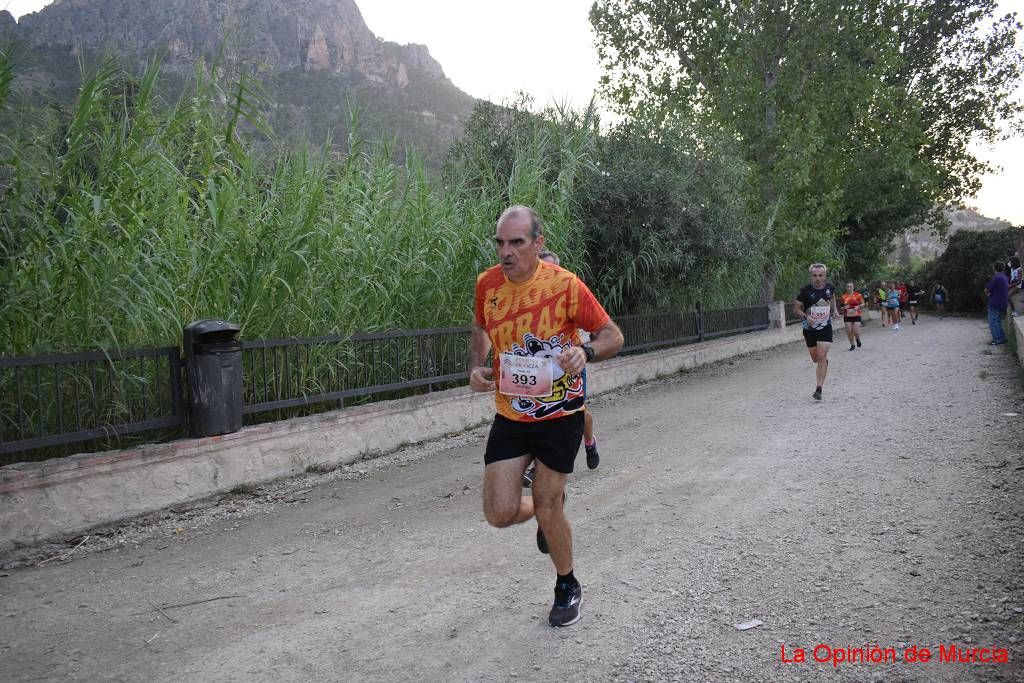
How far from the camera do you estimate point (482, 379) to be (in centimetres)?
360

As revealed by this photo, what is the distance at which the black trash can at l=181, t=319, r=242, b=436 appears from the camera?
583 cm

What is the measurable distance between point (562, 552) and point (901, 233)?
37.1 meters

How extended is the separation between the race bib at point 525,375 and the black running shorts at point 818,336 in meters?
8.33

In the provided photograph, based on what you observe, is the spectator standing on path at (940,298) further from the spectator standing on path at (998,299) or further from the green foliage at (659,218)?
the green foliage at (659,218)

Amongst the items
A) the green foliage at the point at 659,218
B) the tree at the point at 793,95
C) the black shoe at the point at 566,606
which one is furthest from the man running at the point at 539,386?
the tree at the point at 793,95

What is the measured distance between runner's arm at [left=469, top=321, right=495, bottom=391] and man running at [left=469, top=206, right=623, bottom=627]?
18 millimetres

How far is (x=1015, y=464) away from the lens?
6016 mm

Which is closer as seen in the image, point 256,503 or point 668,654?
point 668,654

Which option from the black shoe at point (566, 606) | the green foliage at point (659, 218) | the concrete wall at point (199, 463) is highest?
the green foliage at point (659, 218)

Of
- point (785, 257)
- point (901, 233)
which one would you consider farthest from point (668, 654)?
point (901, 233)

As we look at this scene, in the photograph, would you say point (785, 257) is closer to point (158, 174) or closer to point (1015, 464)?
point (1015, 464)

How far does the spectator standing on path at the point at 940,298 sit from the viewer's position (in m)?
34.9

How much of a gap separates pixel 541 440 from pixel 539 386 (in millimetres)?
261

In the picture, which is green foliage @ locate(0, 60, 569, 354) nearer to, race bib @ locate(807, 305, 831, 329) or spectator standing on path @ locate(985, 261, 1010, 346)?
race bib @ locate(807, 305, 831, 329)
